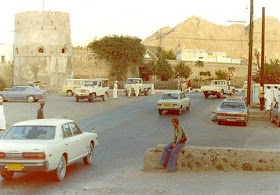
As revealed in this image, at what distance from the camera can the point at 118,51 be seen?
3312 inches

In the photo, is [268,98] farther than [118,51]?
No

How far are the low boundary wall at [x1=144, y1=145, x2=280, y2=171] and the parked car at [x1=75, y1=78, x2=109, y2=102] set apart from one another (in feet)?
99.7

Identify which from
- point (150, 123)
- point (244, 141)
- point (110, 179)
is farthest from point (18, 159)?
point (150, 123)

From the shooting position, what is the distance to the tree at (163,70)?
91750 mm

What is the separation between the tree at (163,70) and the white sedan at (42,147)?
7742cm

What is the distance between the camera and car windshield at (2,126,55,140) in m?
12.7

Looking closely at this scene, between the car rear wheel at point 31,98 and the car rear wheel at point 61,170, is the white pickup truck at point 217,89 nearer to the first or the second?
the car rear wheel at point 31,98

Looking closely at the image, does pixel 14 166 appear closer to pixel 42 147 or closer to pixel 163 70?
pixel 42 147

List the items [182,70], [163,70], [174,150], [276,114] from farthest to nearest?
[182,70], [163,70], [276,114], [174,150]

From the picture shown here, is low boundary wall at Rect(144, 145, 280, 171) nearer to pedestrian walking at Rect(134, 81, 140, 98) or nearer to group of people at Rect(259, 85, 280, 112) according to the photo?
group of people at Rect(259, 85, 280, 112)

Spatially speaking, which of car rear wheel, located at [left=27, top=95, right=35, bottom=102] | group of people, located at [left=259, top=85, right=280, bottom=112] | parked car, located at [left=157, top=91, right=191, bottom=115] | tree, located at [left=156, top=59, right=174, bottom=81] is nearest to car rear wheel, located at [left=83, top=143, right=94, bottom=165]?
parked car, located at [left=157, top=91, right=191, bottom=115]

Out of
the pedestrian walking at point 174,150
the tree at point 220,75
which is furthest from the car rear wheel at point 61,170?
the tree at point 220,75

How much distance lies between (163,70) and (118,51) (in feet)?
37.2

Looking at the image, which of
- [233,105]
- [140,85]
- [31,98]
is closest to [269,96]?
[233,105]
